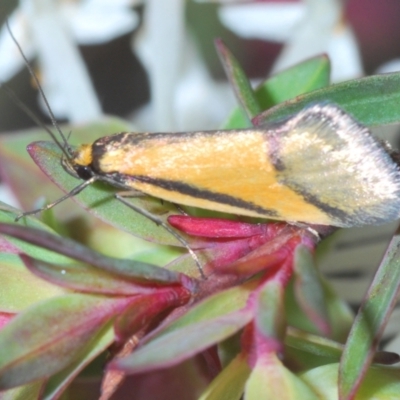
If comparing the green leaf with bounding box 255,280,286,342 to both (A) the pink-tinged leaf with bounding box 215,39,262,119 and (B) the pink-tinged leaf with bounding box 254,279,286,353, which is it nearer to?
(B) the pink-tinged leaf with bounding box 254,279,286,353

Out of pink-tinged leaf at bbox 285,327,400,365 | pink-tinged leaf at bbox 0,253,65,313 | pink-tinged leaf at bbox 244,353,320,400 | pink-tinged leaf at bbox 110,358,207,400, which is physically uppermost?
pink-tinged leaf at bbox 0,253,65,313

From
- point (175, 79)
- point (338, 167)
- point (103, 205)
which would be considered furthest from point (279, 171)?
point (175, 79)

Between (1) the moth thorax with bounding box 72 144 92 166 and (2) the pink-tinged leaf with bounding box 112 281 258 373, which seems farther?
(1) the moth thorax with bounding box 72 144 92 166

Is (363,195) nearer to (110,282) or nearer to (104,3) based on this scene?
(110,282)

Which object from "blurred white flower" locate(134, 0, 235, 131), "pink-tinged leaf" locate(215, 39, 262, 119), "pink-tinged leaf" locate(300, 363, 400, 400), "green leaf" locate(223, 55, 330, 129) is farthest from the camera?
"blurred white flower" locate(134, 0, 235, 131)

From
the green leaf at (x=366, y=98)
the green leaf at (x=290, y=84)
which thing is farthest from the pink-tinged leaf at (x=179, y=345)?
the green leaf at (x=290, y=84)

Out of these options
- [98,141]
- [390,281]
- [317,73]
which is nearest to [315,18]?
[317,73]

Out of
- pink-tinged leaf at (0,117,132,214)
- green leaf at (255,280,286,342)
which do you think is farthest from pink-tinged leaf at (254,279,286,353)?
pink-tinged leaf at (0,117,132,214)

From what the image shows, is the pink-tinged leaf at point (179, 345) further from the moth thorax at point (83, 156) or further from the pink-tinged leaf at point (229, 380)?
the moth thorax at point (83, 156)

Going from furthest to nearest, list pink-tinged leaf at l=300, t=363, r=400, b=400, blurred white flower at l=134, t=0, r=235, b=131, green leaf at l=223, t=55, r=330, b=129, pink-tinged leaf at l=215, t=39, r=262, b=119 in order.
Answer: blurred white flower at l=134, t=0, r=235, b=131, green leaf at l=223, t=55, r=330, b=129, pink-tinged leaf at l=215, t=39, r=262, b=119, pink-tinged leaf at l=300, t=363, r=400, b=400
